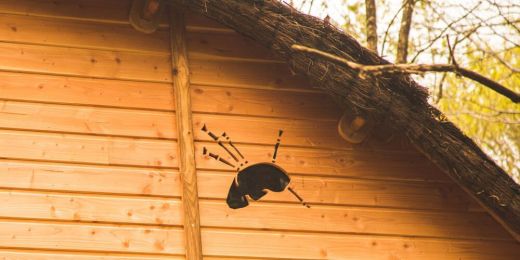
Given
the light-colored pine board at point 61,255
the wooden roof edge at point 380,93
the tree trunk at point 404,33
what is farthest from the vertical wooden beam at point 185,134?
the tree trunk at point 404,33

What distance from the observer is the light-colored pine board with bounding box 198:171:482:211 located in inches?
175


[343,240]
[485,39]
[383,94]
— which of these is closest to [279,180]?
[343,240]

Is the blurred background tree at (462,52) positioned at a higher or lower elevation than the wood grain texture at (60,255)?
higher

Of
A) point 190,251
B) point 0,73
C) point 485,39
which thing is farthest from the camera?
point 485,39

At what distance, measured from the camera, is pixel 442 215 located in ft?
15.1

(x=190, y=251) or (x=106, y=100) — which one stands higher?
(x=106, y=100)

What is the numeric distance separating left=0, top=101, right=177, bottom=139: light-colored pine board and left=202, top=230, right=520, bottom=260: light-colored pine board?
0.69 metres

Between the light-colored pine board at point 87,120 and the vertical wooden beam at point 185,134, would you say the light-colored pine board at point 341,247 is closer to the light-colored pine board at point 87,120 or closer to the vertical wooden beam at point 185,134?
the vertical wooden beam at point 185,134

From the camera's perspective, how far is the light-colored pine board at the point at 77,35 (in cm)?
453

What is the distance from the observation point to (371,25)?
820 centimetres

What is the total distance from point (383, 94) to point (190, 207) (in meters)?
1.23

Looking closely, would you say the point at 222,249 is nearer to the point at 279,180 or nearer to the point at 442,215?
the point at 279,180

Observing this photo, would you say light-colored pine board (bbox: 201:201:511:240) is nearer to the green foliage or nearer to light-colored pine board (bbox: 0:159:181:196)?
light-colored pine board (bbox: 0:159:181:196)

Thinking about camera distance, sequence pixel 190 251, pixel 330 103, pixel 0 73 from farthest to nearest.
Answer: pixel 330 103, pixel 0 73, pixel 190 251
